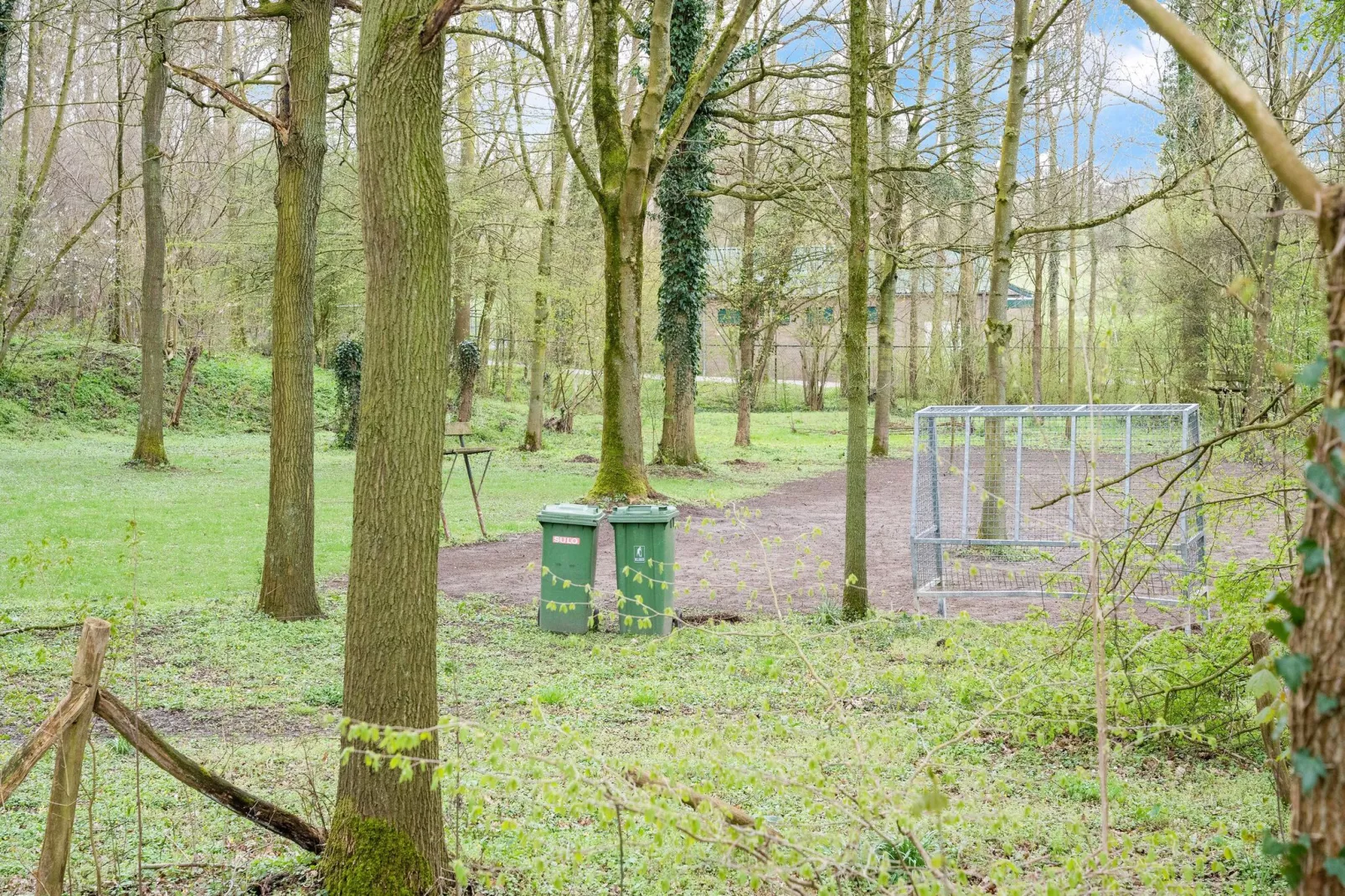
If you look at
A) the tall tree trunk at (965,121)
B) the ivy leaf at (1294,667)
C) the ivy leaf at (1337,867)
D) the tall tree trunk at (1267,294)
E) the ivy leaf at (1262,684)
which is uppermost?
the tall tree trunk at (965,121)

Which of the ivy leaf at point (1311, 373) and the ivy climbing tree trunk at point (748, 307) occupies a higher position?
the ivy climbing tree trunk at point (748, 307)

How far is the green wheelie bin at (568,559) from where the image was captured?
29.1ft

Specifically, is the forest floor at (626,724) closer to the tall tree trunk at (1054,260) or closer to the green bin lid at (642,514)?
the green bin lid at (642,514)

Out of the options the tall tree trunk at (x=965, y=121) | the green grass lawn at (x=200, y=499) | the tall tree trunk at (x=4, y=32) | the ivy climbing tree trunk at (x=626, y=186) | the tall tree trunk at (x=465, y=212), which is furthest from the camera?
the tall tree trunk at (x=465, y=212)

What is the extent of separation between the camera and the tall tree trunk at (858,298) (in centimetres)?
861

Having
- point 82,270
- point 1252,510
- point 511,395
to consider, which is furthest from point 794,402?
point 1252,510

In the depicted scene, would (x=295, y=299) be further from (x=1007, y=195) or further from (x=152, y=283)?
(x=152, y=283)

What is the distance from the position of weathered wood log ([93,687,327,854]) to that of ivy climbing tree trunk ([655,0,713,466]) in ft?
53.0

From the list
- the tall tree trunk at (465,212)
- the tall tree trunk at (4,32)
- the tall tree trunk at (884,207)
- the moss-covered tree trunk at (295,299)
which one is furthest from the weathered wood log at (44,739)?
the tall tree trunk at (465,212)

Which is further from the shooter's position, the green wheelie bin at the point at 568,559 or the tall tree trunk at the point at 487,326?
the tall tree trunk at the point at 487,326

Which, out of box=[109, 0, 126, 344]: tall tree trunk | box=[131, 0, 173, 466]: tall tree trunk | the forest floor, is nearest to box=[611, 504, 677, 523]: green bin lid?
the forest floor

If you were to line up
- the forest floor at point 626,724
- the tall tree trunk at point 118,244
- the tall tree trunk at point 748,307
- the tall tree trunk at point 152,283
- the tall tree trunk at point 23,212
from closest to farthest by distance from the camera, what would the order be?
the forest floor at point 626,724
the tall tree trunk at point 152,283
the tall tree trunk at point 23,212
the tall tree trunk at point 118,244
the tall tree trunk at point 748,307

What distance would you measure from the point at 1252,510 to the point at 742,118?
43.8ft

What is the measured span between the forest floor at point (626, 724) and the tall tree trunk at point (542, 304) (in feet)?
40.4
